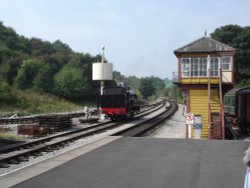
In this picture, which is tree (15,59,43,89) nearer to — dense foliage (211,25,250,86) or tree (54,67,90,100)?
tree (54,67,90,100)

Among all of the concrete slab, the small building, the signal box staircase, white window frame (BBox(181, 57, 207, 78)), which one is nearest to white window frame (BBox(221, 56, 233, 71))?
the small building

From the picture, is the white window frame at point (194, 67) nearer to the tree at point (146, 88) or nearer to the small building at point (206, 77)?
the small building at point (206, 77)

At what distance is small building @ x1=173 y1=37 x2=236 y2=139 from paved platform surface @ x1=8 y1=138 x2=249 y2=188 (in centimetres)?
927

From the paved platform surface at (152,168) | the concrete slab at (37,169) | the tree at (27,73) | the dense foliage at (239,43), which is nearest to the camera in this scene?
the paved platform surface at (152,168)

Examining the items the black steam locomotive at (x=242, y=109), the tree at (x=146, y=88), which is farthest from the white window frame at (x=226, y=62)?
the tree at (x=146, y=88)

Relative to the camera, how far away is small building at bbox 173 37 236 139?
25.1 m

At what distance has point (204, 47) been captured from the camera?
26.7 metres

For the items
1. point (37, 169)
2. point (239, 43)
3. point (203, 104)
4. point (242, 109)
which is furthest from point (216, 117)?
→ point (239, 43)

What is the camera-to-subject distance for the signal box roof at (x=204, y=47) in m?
26.2

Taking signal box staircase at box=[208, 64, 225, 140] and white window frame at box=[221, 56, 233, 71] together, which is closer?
signal box staircase at box=[208, 64, 225, 140]

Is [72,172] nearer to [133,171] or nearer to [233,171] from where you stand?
[133,171]

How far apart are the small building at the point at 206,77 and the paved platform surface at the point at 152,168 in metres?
9.27

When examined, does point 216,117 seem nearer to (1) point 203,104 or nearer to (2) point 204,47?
(1) point 203,104

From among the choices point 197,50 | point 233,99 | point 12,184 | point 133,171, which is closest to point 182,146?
Answer: point 133,171
